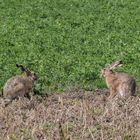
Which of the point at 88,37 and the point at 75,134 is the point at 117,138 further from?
the point at 88,37

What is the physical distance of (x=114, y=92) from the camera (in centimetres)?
1045

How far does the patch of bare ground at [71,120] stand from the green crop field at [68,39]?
3.89 metres

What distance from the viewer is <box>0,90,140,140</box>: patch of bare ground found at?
22.2 feet

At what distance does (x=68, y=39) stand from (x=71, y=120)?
1057cm

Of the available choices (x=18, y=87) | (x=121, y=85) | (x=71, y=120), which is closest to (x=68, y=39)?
(x=121, y=85)

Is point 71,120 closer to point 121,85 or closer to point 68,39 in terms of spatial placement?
point 121,85

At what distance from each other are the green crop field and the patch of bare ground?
3.89 meters

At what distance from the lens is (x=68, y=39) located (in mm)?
17875

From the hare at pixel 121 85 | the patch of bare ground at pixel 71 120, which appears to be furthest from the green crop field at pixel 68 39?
the patch of bare ground at pixel 71 120

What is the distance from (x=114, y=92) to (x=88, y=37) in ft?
25.8

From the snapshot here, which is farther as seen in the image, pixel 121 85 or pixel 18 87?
pixel 121 85

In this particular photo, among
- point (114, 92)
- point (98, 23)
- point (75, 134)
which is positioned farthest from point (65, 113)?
point (98, 23)

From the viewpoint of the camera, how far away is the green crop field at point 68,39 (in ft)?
45.5

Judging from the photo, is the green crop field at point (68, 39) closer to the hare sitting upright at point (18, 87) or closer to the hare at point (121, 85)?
the hare sitting upright at point (18, 87)
